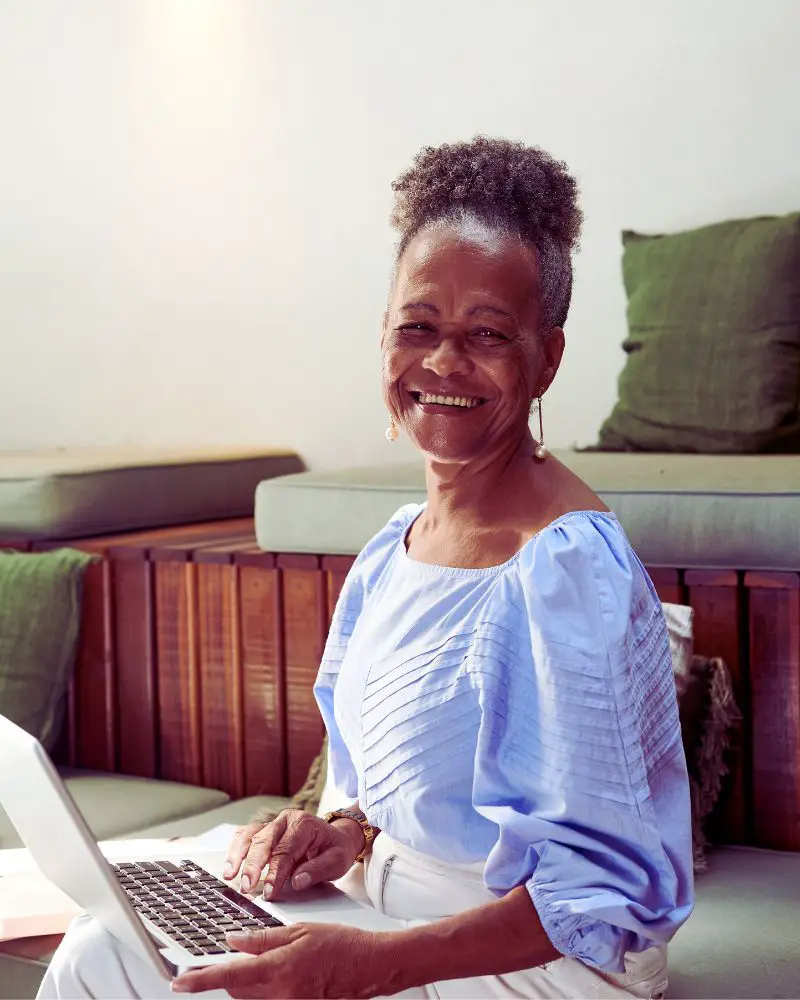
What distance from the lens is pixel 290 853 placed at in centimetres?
131

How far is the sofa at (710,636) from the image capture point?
155 cm

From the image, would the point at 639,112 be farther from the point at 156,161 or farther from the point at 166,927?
the point at 166,927

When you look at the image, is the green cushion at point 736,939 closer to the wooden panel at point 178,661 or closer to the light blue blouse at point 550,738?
the light blue blouse at point 550,738

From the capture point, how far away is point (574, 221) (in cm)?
129

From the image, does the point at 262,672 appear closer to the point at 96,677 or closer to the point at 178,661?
the point at 178,661

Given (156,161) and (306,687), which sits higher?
(156,161)

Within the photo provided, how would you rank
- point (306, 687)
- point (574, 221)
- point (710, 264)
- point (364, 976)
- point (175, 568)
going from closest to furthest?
point (364, 976) → point (574, 221) → point (306, 687) → point (175, 568) → point (710, 264)

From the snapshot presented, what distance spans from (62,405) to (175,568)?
4.66ft

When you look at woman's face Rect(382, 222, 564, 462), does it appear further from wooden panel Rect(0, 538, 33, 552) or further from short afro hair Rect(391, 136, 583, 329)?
wooden panel Rect(0, 538, 33, 552)

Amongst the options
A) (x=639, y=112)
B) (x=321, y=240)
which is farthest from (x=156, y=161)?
(x=639, y=112)

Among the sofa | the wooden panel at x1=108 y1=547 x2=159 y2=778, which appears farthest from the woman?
the wooden panel at x1=108 y1=547 x2=159 y2=778

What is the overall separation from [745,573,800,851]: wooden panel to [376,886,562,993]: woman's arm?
0.79m

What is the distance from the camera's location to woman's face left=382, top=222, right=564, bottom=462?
1.26m

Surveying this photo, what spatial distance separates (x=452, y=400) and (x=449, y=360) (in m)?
0.04
